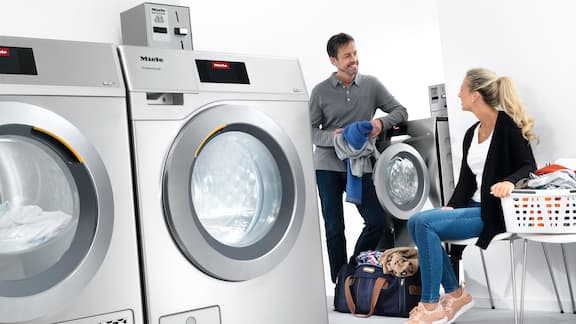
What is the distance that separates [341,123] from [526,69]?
3.35 ft

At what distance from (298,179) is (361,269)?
115 cm

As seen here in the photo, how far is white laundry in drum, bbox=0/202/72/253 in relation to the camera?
1775 millimetres

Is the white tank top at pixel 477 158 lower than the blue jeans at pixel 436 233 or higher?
higher

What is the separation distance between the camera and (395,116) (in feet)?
12.0

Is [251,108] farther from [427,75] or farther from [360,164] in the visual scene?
[427,75]

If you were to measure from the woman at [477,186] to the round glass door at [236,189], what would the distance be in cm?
84

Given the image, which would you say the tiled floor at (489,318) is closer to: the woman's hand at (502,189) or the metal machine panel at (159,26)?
the woman's hand at (502,189)

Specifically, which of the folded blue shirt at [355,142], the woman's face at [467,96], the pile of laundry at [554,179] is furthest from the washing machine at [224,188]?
the folded blue shirt at [355,142]

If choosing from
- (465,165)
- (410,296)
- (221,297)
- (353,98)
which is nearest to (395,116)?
(353,98)

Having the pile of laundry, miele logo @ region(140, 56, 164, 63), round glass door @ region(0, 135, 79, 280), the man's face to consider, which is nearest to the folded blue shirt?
the man's face

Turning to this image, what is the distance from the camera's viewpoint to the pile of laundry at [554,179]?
254 centimetres

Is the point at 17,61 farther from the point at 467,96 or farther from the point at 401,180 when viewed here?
the point at 401,180

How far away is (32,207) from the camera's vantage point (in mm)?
1813

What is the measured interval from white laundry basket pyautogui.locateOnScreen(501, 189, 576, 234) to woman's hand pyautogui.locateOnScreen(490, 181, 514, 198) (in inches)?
0.8
